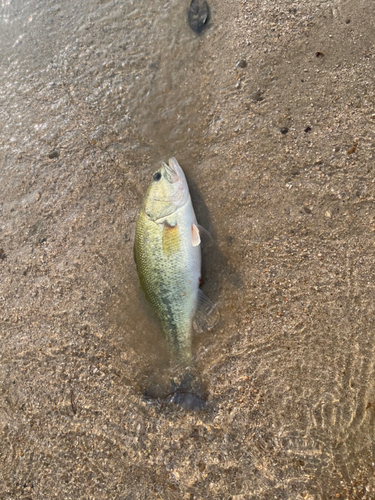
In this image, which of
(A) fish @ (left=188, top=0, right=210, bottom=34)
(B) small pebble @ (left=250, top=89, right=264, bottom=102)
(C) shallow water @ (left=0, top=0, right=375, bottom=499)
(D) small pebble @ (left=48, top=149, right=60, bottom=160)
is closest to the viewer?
(C) shallow water @ (left=0, top=0, right=375, bottom=499)

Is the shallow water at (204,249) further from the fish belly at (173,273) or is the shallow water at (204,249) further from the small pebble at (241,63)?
the fish belly at (173,273)

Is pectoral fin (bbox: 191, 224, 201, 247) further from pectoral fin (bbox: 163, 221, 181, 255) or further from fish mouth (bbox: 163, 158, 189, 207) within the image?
fish mouth (bbox: 163, 158, 189, 207)

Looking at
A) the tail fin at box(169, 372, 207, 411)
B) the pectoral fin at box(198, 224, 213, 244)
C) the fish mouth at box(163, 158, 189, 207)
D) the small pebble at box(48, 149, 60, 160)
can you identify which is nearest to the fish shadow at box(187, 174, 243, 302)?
the pectoral fin at box(198, 224, 213, 244)

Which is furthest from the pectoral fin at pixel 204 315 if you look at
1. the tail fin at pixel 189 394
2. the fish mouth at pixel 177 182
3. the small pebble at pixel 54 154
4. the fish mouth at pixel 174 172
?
the small pebble at pixel 54 154

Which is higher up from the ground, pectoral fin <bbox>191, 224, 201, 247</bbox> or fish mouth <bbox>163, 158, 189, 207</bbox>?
fish mouth <bbox>163, 158, 189, 207</bbox>

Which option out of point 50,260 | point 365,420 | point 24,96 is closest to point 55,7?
point 24,96

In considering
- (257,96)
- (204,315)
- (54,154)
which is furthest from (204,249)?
(54,154)

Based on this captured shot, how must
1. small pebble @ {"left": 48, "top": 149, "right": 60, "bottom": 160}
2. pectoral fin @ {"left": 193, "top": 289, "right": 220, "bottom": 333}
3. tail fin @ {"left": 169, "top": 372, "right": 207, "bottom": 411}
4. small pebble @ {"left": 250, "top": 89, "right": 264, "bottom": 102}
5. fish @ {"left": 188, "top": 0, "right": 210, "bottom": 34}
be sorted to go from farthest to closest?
small pebble @ {"left": 48, "top": 149, "right": 60, "bottom": 160}, fish @ {"left": 188, "top": 0, "right": 210, "bottom": 34}, small pebble @ {"left": 250, "top": 89, "right": 264, "bottom": 102}, pectoral fin @ {"left": 193, "top": 289, "right": 220, "bottom": 333}, tail fin @ {"left": 169, "top": 372, "right": 207, "bottom": 411}
